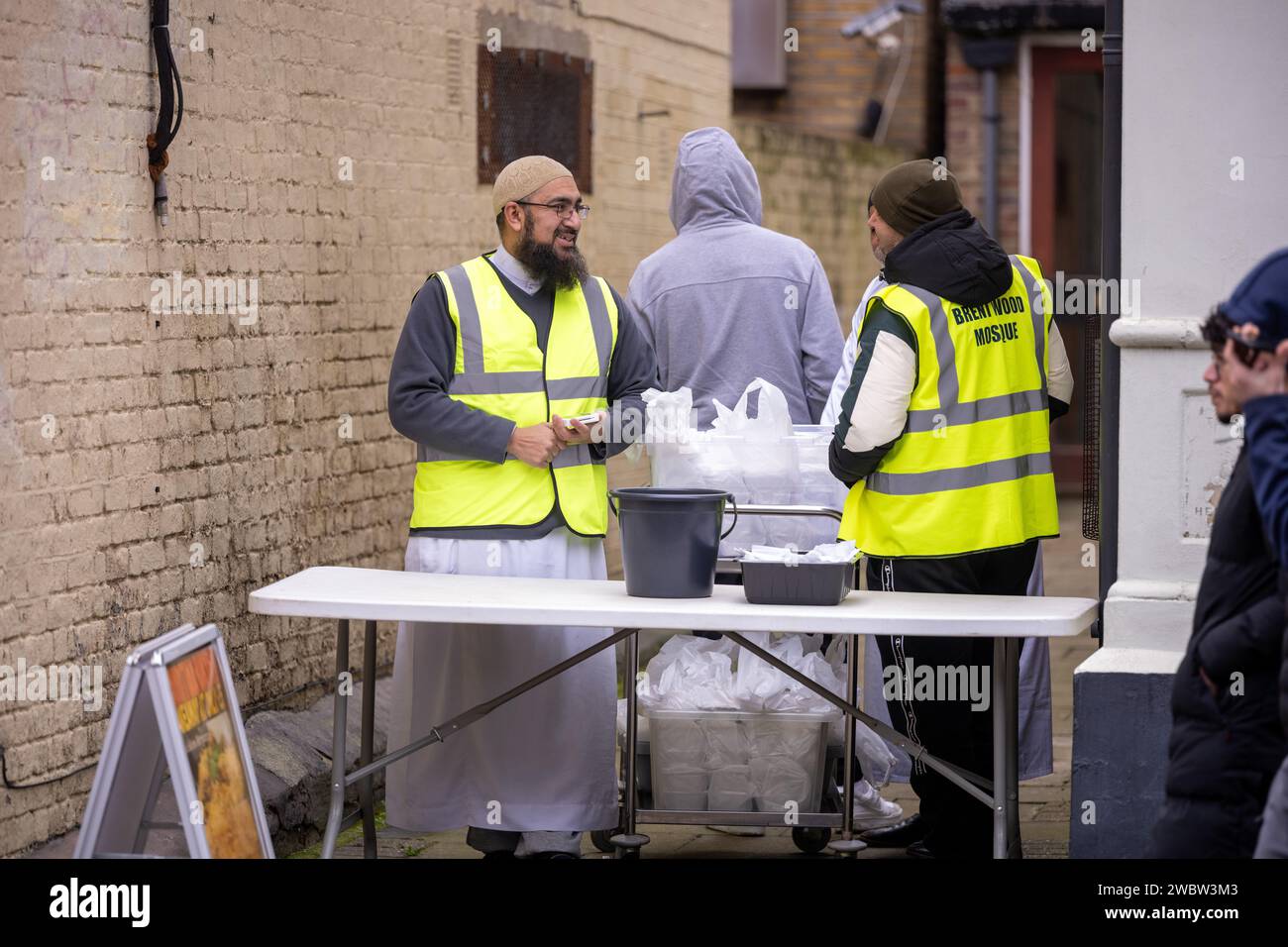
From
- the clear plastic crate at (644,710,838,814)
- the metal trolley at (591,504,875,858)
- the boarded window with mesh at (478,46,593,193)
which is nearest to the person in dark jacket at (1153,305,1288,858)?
the metal trolley at (591,504,875,858)

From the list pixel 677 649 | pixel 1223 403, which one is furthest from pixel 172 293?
pixel 1223 403

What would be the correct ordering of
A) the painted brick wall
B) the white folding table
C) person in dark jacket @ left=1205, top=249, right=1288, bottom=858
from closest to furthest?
person in dark jacket @ left=1205, top=249, right=1288, bottom=858, the white folding table, the painted brick wall

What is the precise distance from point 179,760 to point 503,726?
1542 mm

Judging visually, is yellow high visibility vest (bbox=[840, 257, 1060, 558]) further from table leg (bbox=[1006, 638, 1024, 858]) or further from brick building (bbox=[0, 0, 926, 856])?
brick building (bbox=[0, 0, 926, 856])

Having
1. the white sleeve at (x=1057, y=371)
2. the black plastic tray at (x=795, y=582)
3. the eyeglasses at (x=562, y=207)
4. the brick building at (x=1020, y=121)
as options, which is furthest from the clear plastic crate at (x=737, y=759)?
the brick building at (x=1020, y=121)

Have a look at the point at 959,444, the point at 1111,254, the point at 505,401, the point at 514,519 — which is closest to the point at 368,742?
the point at 514,519

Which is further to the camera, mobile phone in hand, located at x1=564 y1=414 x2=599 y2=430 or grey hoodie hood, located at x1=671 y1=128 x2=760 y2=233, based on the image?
grey hoodie hood, located at x1=671 y1=128 x2=760 y2=233

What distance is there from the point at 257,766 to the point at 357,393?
1.60 meters

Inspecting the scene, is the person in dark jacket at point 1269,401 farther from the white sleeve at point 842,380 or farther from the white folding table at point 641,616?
the white sleeve at point 842,380

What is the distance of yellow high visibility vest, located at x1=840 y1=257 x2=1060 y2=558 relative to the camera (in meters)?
4.83

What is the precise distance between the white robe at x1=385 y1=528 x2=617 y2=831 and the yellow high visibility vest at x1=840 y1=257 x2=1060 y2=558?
89 cm

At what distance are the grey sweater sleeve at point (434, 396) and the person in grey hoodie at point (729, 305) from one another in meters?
1.07

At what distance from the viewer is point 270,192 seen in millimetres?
6125

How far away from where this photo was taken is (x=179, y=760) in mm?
3791
